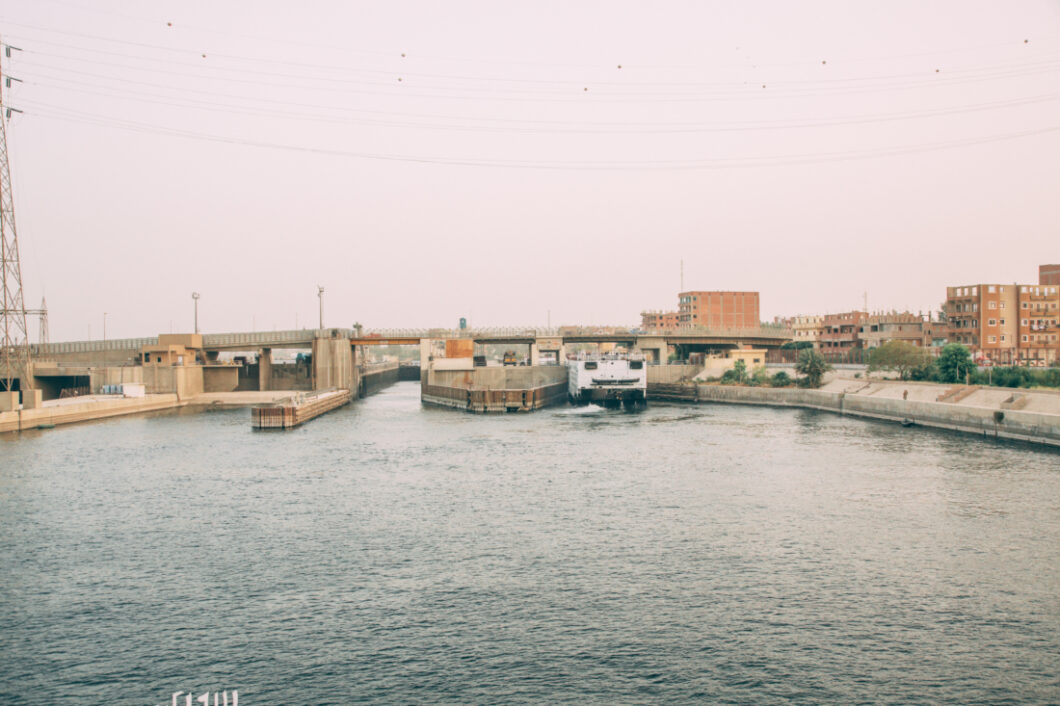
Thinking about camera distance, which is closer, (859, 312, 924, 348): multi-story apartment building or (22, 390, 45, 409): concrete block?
(22, 390, 45, 409): concrete block

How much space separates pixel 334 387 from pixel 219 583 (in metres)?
81.1

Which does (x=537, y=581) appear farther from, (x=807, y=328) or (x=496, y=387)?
(x=807, y=328)

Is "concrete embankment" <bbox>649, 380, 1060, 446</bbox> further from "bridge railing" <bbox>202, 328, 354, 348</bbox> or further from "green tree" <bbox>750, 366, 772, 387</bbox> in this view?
"bridge railing" <bbox>202, 328, 354, 348</bbox>

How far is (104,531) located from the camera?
28562 mm

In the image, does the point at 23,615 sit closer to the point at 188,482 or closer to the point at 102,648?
the point at 102,648

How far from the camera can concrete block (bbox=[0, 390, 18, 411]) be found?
6788 cm

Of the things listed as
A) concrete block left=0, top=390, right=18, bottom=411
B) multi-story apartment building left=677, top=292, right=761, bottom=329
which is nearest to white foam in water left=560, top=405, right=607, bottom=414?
concrete block left=0, top=390, right=18, bottom=411

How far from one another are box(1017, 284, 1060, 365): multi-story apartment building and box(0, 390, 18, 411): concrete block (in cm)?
11795

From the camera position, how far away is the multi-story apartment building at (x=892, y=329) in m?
123

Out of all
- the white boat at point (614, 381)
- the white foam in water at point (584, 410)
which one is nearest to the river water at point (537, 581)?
the white foam in water at point (584, 410)

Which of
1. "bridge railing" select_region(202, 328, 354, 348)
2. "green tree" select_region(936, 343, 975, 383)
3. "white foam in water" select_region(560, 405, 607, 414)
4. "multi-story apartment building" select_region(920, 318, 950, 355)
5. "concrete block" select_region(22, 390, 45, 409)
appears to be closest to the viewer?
"green tree" select_region(936, 343, 975, 383)

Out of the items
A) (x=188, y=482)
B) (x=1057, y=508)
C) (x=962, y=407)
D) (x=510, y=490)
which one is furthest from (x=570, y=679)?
(x=962, y=407)

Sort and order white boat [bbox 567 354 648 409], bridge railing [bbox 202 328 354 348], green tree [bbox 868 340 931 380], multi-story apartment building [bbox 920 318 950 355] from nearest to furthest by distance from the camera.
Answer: green tree [bbox 868 340 931 380]
white boat [bbox 567 354 648 409]
bridge railing [bbox 202 328 354 348]
multi-story apartment building [bbox 920 318 950 355]

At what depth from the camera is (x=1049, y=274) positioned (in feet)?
381
